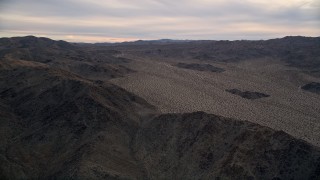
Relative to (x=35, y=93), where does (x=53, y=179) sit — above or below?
below

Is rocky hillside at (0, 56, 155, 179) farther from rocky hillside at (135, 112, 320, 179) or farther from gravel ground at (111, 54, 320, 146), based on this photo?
gravel ground at (111, 54, 320, 146)

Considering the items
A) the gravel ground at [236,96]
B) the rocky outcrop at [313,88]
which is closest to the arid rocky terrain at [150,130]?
the gravel ground at [236,96]

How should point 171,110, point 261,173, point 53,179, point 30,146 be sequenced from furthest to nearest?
point 171,110 < point 30,146 < point 53,179 < point 261,173

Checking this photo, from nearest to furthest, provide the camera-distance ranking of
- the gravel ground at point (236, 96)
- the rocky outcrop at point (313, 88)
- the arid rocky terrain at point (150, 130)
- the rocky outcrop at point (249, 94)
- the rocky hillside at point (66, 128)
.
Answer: the arid rocky terrain at point (150, 130)
the rocky hillside at point (66, 128)
the gravel ground at point (236, 96)
the rocky outcrop at point (249, 94)
the rocky outcrop at point (313, 88)

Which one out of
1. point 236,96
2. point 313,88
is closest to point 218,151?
point 236,96

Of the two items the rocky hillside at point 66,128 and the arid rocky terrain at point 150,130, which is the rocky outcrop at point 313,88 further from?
the rocky hillside at point 66,128

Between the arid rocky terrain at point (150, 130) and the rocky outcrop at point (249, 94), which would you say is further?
the rocky outcrop at point (249, 94)

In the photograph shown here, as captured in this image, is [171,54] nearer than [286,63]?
No

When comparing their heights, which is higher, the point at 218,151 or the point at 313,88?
the point at 218,151

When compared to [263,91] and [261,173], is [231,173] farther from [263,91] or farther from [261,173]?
[263,91]

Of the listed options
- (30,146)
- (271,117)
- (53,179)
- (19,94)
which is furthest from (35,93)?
(271,117)

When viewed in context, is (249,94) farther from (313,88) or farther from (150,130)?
(150,130)
